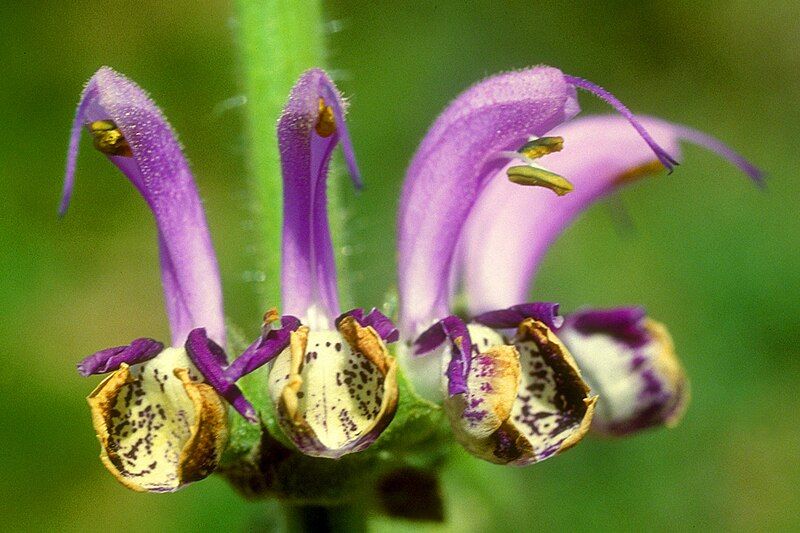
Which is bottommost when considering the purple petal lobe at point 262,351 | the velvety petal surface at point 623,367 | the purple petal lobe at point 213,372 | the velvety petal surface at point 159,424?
the velvety petal surface at point 623,367

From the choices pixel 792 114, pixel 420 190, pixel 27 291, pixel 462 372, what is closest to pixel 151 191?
pixel 420 190

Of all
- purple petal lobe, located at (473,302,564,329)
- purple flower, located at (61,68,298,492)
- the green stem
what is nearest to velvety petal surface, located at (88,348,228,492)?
purple flower, located at (61,68,298,492)

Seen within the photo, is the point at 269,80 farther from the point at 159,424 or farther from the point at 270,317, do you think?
the point at 159,424

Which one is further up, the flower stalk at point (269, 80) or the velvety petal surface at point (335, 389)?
the flower stalk at point (269, 80)

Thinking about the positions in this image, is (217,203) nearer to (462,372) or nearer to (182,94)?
(182,94)

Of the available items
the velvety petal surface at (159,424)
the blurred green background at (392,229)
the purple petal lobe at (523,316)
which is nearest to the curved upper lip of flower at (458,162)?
the purple petal lobe at (523,316)

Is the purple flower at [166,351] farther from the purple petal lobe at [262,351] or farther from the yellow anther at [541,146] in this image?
the yellow anther at [541,146]

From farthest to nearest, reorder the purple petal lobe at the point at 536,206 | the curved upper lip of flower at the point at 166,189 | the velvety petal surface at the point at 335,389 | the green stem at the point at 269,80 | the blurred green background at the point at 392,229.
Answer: the blurred green background at the point at 392,229 → the purple petal lobe at the point at 536,206 → the green stem at the point at 269,80 → the curved upper lip of flower at the point at 166,189 → the velvety petal surface at the point at 335,389

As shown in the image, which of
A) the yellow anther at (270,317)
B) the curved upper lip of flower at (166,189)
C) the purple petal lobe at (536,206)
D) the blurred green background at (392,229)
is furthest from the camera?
the blurred green background at (392,229)

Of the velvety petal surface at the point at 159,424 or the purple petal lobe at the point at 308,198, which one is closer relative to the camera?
the velvety petal surface at the point at 159,424
